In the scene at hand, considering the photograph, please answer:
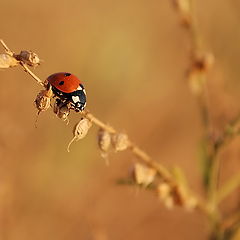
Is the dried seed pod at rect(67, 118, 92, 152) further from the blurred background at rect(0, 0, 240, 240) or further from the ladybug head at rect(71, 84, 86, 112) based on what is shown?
the blurred background at rect(0, 0, 240, 240)

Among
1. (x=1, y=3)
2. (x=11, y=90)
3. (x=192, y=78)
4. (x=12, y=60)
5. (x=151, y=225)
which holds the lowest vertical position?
(x=151, y=225)

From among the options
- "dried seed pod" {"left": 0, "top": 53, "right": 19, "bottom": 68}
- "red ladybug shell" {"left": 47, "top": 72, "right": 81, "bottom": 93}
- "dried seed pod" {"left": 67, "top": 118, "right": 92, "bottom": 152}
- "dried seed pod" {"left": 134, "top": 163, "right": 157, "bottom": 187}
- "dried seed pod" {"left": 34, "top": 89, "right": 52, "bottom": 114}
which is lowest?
"dried seed pod" {"left": 134, "top": 163, "right": 157, "bottom": 187}

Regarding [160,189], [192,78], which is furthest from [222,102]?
[160,189]

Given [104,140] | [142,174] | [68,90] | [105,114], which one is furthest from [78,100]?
[105,114]

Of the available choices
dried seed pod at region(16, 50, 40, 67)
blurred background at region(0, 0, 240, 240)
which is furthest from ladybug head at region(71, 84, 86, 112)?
blurred background at region(0, 0, 240, 240)

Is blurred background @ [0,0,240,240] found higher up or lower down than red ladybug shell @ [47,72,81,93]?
lower down

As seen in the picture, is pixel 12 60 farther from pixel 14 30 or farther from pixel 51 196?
pixel 14 30

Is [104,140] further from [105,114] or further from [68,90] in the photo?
[105,114]
